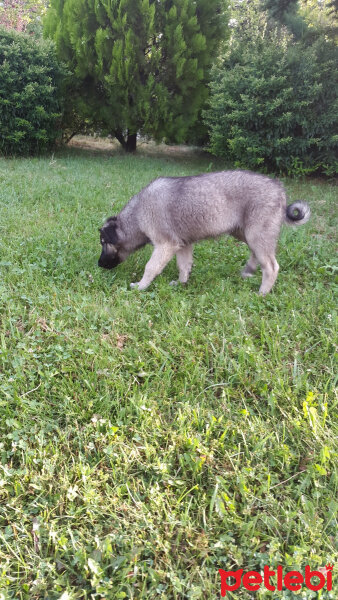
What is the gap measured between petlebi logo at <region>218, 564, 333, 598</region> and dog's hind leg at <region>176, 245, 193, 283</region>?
3141mm

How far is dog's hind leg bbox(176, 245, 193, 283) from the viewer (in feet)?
14.8

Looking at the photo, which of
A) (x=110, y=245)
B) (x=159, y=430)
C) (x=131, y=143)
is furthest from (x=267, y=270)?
(x=131, y=143)

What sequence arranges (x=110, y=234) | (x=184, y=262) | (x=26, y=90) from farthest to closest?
(x=26, y=90) → (x=184, y=262) → (x=110, y=234)

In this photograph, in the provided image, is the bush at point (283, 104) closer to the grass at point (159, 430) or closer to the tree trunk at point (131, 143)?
the tree trunk at point (131, 143)

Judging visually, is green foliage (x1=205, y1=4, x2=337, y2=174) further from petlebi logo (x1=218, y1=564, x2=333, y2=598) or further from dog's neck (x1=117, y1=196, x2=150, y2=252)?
petlebi logo (x1=218, y1=564, x2=333, y2=598)

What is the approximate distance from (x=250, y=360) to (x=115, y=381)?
3.42 feet

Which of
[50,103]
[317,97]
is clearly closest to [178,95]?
[50,103]

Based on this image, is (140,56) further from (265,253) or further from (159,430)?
(159,430)

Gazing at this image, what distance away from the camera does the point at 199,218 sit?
412cm

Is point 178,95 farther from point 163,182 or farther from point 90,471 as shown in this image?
point 90,471

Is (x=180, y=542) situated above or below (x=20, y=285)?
below

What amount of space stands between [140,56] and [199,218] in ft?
29.6

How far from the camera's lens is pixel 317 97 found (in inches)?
330

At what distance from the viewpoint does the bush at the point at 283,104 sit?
8.37 meters
